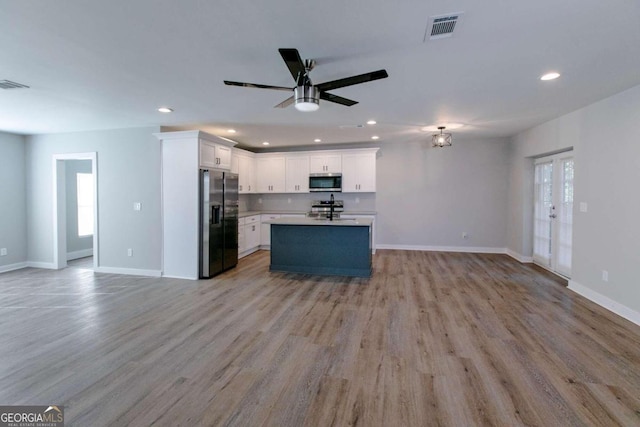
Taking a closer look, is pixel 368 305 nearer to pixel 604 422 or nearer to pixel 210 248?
pixel 604 422

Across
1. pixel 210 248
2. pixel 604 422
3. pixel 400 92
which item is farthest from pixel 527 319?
pixel 210 248

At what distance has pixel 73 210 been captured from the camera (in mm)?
A: 6777

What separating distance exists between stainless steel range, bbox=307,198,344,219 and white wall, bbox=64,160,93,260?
213 inches

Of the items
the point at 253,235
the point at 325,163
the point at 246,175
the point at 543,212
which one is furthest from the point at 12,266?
the point at 543,212

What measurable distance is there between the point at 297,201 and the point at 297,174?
30.5 inches

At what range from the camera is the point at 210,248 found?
4.96 meters

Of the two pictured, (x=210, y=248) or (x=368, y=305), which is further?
(x=210, y=248)

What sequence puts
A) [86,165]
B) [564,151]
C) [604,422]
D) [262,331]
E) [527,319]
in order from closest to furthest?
[604,422] → [262,331] → [527,319] → [564,151] → [86,165]

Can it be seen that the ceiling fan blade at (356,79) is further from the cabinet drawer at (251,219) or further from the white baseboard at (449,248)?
the white baseboard at (449,248)

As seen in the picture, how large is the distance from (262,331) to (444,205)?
5.61 metres

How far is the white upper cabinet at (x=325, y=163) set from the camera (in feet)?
23.5

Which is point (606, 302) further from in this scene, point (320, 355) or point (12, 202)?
point (12, 202)

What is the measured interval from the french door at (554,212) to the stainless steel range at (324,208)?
4.12m

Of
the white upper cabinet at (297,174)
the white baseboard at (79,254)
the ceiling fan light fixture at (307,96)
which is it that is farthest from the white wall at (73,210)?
the ceiling fan light fixture at (307,96)
